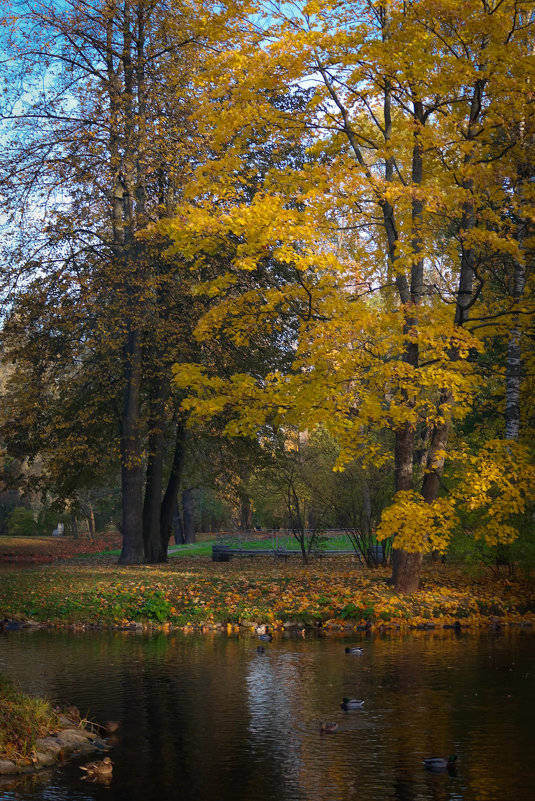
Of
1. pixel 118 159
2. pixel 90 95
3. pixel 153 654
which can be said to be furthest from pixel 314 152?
pixel 153 654

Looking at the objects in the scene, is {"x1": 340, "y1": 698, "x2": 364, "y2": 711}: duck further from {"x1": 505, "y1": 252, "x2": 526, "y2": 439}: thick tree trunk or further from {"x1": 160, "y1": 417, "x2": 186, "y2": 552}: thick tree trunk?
{"x1": 160, "y1": 417, "x2": 186, "y2": 552}: thick tree trunk

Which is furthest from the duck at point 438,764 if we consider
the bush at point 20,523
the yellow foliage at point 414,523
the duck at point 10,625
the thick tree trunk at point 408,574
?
the bush at point 20,523

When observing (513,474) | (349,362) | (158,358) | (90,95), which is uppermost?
(90,95)

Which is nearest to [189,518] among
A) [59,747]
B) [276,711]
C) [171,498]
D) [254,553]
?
[254,553]

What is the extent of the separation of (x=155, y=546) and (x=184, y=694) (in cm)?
1683

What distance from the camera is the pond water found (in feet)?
22.6

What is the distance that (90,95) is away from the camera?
22.7 meters

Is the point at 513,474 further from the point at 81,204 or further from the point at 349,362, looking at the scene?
the point at 81,204

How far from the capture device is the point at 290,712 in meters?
9.36

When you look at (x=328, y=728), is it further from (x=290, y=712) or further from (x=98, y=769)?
(x=98, y=769)

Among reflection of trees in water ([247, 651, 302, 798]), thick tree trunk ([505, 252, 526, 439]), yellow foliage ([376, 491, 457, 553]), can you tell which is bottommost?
reflection of trees in water ([247, 651, 302, 798])

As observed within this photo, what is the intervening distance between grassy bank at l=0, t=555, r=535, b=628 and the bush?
35.8 metres

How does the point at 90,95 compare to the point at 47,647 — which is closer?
the point at 47,647

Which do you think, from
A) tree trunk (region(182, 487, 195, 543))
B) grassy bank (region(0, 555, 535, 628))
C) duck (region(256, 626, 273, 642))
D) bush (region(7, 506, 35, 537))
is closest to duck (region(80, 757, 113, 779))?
duck (region(256, 626, 273, 642))
